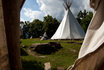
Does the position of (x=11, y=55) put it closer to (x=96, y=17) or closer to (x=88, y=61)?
(x=88, y=61)

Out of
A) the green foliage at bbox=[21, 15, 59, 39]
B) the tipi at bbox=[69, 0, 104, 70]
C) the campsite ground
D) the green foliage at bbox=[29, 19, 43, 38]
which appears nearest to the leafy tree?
the green foliage at bbox=[21, 15, 59, 39]

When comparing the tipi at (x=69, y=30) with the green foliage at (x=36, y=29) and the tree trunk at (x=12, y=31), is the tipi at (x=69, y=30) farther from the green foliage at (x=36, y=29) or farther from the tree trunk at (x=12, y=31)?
the green foliage at (x=36, y=29)

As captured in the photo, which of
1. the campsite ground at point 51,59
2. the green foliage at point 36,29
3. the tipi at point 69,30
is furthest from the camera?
the green foliage at point 36,29

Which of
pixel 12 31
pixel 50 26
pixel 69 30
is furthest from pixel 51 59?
pixel 50 26

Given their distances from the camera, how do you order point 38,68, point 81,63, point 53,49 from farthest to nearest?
point 53,49, point 38,68, point 81,63

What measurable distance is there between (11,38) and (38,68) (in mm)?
3280

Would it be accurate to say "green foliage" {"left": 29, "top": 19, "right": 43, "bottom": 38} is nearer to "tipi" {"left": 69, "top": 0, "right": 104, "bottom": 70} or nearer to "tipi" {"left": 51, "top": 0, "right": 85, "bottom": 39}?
"tipi" {"left": 51, "top": 0, "right": 85, "bottom": 39}

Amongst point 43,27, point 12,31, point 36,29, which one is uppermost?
point 12,31

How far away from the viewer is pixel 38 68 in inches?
165

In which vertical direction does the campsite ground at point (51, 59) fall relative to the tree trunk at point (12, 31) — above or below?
below

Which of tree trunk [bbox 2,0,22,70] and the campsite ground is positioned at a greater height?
tree trunk [bbox 2,0,22,70]

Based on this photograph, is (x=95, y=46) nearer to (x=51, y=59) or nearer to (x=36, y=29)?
(x=51, y=59)

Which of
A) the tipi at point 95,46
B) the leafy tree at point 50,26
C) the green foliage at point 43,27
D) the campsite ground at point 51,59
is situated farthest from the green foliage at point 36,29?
the tipi at point 95,46

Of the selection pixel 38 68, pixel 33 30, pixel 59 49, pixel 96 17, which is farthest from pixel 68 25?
pixel 33 30
